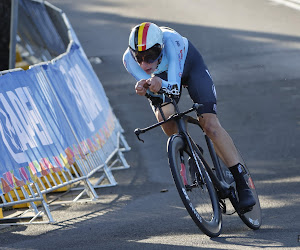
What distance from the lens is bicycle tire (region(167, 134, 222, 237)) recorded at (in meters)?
5.78

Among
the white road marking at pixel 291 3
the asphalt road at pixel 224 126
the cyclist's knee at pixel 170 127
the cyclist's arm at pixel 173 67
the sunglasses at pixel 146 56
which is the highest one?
the sunglasses at pixel 146 56

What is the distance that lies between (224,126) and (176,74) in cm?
616

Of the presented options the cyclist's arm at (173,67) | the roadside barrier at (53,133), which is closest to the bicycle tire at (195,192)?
the cyclist's arm at (173,67)

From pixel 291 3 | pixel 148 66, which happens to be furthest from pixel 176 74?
pixel 291 3

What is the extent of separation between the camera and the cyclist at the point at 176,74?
602 cm

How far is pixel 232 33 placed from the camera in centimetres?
2116

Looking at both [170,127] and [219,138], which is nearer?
[170,127]

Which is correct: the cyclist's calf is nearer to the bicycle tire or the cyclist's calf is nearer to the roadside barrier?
the bicycle tire

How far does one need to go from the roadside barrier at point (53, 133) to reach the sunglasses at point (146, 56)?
8.99 ft

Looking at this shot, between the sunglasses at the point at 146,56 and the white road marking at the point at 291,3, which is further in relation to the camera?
the white road marking at the point at 291,3

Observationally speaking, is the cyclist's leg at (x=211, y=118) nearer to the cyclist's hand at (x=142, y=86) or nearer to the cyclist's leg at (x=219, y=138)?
the cyclist's leg at (x=219, y=138)

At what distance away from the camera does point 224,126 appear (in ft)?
40.0

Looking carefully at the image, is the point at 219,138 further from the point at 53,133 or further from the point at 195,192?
the point at 53,133

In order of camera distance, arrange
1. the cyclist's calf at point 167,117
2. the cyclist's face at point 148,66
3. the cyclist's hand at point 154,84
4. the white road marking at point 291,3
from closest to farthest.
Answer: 1. the cyclist's hand at point 154,84
2. the cyclist's face at point 148,66
3. the cyclist's calf at point 167,117
4. the white road marking at point 291,3
